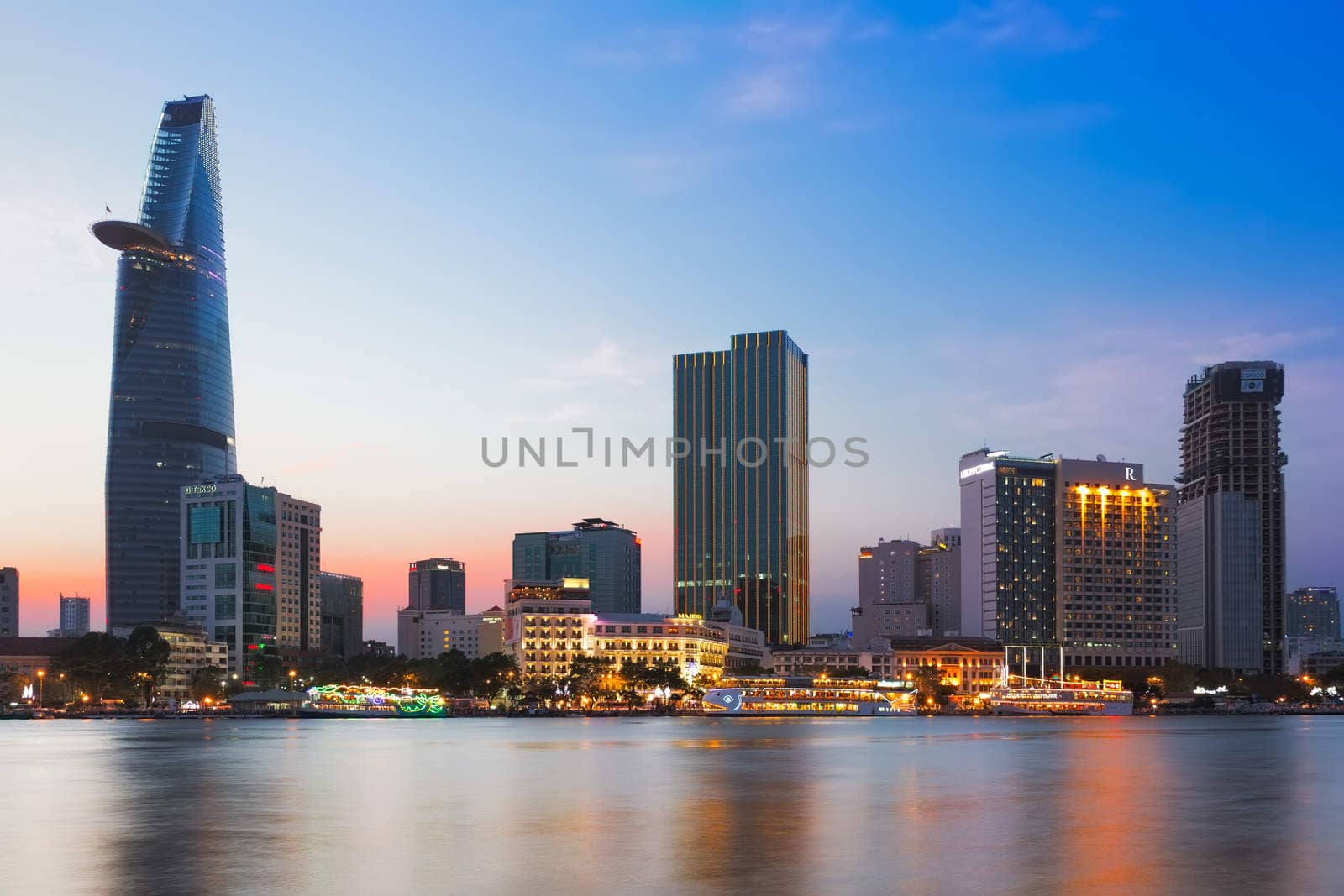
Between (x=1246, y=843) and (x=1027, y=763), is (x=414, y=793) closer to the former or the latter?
(x=1246, y=843)

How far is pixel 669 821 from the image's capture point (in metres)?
60.5

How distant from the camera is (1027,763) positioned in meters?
105

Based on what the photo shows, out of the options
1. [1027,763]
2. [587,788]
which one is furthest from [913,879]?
[1027,763]

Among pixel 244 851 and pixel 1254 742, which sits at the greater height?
pixel 244 851

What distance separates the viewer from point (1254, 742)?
480 feet

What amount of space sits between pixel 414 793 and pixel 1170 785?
144 ft

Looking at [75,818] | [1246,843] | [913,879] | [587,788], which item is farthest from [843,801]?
[75,818]

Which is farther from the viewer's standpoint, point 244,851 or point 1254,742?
point 1254,742

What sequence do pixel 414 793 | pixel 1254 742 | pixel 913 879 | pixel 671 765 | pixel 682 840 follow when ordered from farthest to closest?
pixel 1254 742 < pixel 671 765 < pixel 414 793 < pixel 682 840 < pixel 913 879

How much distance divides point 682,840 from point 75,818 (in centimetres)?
2847

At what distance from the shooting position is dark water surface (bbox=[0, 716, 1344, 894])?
4434cm

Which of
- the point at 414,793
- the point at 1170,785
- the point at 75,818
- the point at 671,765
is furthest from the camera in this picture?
the point at 671,765

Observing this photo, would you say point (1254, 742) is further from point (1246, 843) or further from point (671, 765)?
point (1246, 843)

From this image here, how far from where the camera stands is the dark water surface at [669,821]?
44.3 meters
